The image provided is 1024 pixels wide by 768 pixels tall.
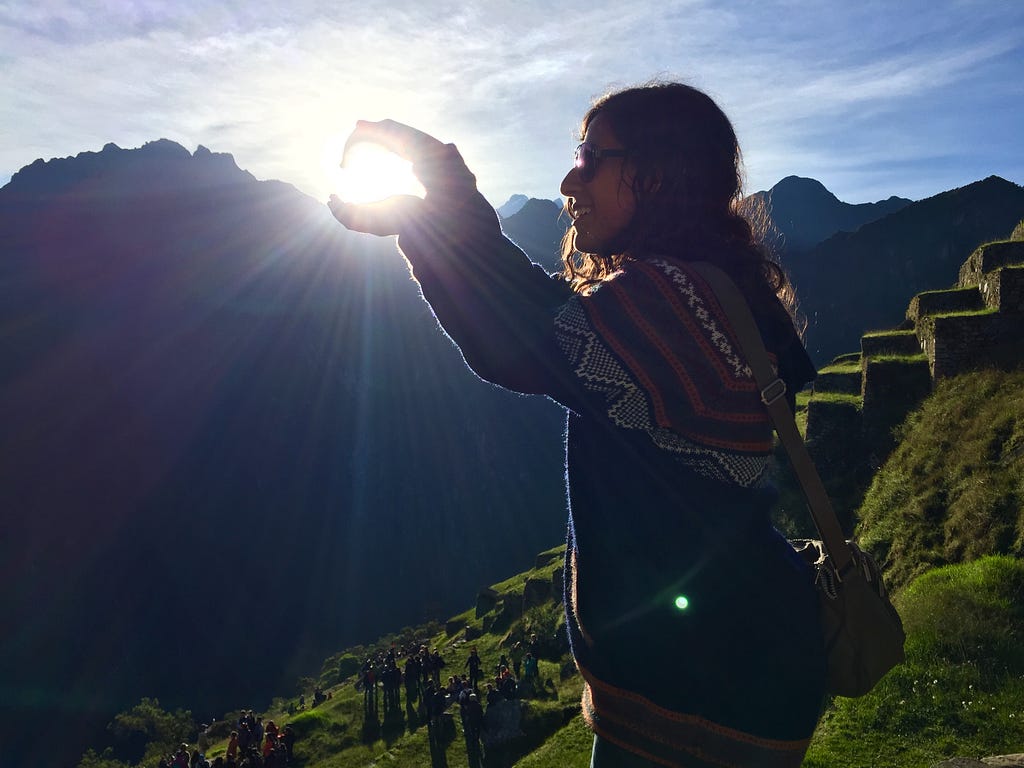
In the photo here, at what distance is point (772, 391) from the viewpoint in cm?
146

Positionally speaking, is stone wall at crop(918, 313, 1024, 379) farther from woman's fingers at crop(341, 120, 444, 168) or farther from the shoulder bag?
woman's fingers at crop(341, 120, 444, 168)

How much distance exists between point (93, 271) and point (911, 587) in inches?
5645

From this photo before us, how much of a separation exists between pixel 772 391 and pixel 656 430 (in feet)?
0.91

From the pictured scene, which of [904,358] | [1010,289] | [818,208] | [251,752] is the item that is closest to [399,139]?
[1010,289]

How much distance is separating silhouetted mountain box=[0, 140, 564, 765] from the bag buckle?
76.4 metres

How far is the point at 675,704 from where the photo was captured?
1466 mm

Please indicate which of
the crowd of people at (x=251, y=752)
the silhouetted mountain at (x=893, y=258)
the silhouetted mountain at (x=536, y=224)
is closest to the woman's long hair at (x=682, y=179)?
the crowd of people at (x=251, y=752)

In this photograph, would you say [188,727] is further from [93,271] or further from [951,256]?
[93,271]

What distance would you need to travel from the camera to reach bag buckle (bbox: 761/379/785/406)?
1448 mm

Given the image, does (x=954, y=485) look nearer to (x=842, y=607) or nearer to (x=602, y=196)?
(x=842, y=607)

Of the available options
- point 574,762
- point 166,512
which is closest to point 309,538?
point 166,512

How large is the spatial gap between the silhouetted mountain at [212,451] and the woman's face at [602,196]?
76200mm

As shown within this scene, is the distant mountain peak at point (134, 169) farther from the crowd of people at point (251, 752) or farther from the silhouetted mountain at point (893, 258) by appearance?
the crowd of people at point (251, 752)

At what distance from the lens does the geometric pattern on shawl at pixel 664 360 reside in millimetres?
1361
